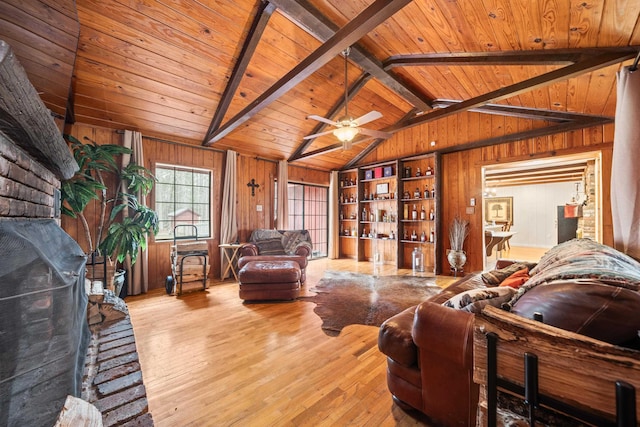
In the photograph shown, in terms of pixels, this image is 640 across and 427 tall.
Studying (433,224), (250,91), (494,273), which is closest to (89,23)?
(250,91)

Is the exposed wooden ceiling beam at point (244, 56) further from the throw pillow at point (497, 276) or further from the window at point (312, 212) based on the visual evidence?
the throw pillow at point (497, 276)

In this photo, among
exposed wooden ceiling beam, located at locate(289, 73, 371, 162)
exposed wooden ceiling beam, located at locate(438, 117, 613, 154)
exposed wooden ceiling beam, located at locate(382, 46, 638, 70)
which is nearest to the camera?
exposed wooden ceiling beam, located at locate(382, 46, 638, 70)

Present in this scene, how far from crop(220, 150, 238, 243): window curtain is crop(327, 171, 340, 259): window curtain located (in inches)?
109

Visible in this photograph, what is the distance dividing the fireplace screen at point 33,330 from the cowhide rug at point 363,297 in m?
1.93

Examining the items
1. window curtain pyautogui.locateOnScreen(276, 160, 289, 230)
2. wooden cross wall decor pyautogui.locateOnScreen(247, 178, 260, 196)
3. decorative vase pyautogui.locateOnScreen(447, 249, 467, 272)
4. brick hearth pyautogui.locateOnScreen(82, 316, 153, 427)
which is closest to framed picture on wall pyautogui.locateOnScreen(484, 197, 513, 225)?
decorative vase pyautogui.locateOnScreen(447, 249, 467, 272)

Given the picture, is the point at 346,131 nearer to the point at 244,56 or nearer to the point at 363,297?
the point at 244,56

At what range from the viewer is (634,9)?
1583 mm

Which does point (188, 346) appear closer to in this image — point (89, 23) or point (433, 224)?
point (89, 23)

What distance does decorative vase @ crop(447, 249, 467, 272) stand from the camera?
14.8 feet

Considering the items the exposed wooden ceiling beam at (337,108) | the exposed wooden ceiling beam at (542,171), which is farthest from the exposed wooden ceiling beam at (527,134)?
the exposed wooden ceiling beam at (337,108)

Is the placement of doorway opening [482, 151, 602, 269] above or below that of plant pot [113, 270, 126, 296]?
above

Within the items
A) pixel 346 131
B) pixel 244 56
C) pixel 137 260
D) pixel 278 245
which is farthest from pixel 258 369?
pixel 244 56

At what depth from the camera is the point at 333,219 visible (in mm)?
6719

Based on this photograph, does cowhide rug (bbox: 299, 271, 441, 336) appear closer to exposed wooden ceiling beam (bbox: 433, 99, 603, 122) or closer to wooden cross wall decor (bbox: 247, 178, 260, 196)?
wooden cross wall decor (bbox: 247, 178, 260, 196)
